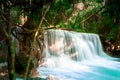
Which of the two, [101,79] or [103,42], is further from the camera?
[103,42]

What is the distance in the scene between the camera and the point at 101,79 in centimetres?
1118

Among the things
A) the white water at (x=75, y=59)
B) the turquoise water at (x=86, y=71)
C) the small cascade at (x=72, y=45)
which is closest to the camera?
the turquoise water at (x=86, y=71)

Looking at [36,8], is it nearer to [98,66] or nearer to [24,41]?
[24,41]

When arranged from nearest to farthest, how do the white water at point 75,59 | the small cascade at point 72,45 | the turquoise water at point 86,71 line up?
the turquoise water at point 86,71
the white water at point 75,59
the small cascade at point 72,45

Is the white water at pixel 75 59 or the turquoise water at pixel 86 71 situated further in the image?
the white water at pixel 75 59

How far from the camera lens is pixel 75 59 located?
49.0ft

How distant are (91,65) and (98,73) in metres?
1.96

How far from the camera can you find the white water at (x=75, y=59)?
38.1 ft

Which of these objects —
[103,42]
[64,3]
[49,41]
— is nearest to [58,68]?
[49,41]

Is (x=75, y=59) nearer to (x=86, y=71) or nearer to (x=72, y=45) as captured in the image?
(x=72, y=45)

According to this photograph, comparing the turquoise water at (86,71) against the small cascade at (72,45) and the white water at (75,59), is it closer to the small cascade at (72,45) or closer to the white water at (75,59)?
the white water at (75,59)

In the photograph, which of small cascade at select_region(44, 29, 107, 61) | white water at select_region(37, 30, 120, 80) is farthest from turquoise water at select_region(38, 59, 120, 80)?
small cascade at select_region(44, 29, 107, 61)

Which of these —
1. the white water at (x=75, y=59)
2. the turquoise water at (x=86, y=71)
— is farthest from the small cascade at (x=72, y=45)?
the turquoise water at (x=86, y=71)

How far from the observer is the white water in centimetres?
1162
